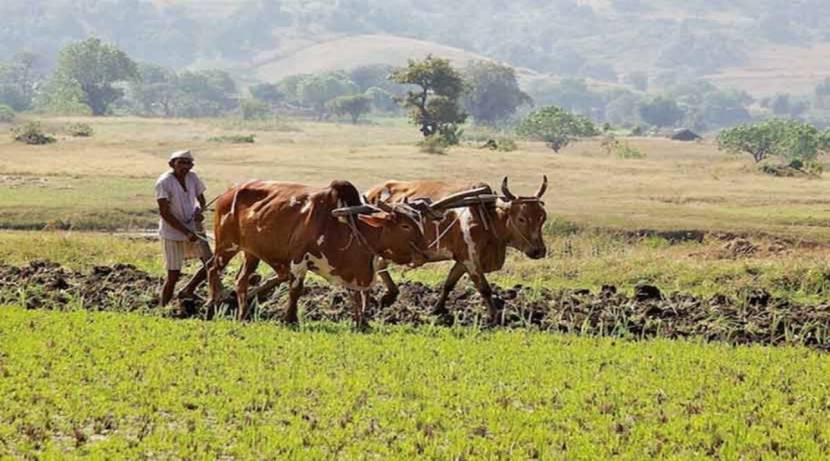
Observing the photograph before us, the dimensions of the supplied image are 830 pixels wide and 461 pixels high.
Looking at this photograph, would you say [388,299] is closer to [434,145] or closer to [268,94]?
[434,145]

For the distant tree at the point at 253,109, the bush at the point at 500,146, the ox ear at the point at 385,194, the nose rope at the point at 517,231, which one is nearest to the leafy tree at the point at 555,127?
the bush at the point at 500,146

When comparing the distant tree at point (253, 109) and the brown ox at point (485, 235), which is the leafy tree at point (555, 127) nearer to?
the distant tree at point (253, 109)

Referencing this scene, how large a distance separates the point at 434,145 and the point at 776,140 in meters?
32.4

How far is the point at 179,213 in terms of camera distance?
14.2 metres

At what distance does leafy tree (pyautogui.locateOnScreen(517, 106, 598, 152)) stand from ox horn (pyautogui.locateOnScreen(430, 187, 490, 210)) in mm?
74512

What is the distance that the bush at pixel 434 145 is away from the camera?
2135 inches

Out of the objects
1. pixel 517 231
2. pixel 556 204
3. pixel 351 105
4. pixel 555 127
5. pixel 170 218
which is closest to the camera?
pixel 170 218

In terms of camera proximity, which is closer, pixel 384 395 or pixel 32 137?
pixel 384 395

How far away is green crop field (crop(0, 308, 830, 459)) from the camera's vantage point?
8750mm

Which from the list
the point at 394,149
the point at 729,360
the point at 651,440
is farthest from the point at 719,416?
the point at 394,149

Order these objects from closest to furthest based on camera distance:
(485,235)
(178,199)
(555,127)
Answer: (178,199) < (485,235) < (555,127)

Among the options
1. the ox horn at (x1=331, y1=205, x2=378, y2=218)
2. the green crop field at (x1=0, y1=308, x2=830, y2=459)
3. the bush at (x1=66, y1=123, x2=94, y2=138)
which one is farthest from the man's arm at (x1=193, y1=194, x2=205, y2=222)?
the bush at (x1=66, y1=123, x2=94, y2=138)

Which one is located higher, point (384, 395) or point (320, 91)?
point (384, 395)

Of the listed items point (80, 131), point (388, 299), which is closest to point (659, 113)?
point (80, 131)
